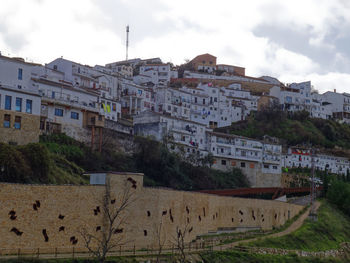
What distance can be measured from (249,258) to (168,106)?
47.3 metres

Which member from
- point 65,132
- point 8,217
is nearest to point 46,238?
point 8,217

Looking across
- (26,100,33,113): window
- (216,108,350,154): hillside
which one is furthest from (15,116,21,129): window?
(216,108,350,154): hillside

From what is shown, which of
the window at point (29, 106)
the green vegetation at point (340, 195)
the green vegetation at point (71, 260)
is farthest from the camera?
the green vegetation at point (340, 195)

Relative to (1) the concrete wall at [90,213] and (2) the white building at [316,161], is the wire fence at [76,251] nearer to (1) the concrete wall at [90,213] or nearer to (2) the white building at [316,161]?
(1) the concrete wall at [90,213]

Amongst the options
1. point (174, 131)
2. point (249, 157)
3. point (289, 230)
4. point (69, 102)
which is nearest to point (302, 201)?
point (249, 157)

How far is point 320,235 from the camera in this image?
58625 millimetres

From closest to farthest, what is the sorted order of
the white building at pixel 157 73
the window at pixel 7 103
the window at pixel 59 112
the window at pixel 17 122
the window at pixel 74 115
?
the window at pixel 7 103, the window at pixel 17 122, the window at pixel 59 112, the window at pixel 74 115, the white building at pixel 157 73

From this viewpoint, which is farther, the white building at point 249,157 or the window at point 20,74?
the white building at point 249,157

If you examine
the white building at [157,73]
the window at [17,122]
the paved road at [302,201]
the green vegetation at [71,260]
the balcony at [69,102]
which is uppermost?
the white building at [157,73]

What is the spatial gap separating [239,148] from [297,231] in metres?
25.3

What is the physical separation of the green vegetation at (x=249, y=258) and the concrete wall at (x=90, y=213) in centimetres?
296

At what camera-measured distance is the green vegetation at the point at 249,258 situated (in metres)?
39.3

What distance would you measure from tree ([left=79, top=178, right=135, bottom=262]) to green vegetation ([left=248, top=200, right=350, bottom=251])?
14.7 m

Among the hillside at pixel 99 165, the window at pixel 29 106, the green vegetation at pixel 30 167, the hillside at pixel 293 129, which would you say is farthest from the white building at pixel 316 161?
the green vegetation at pixel 30 167
